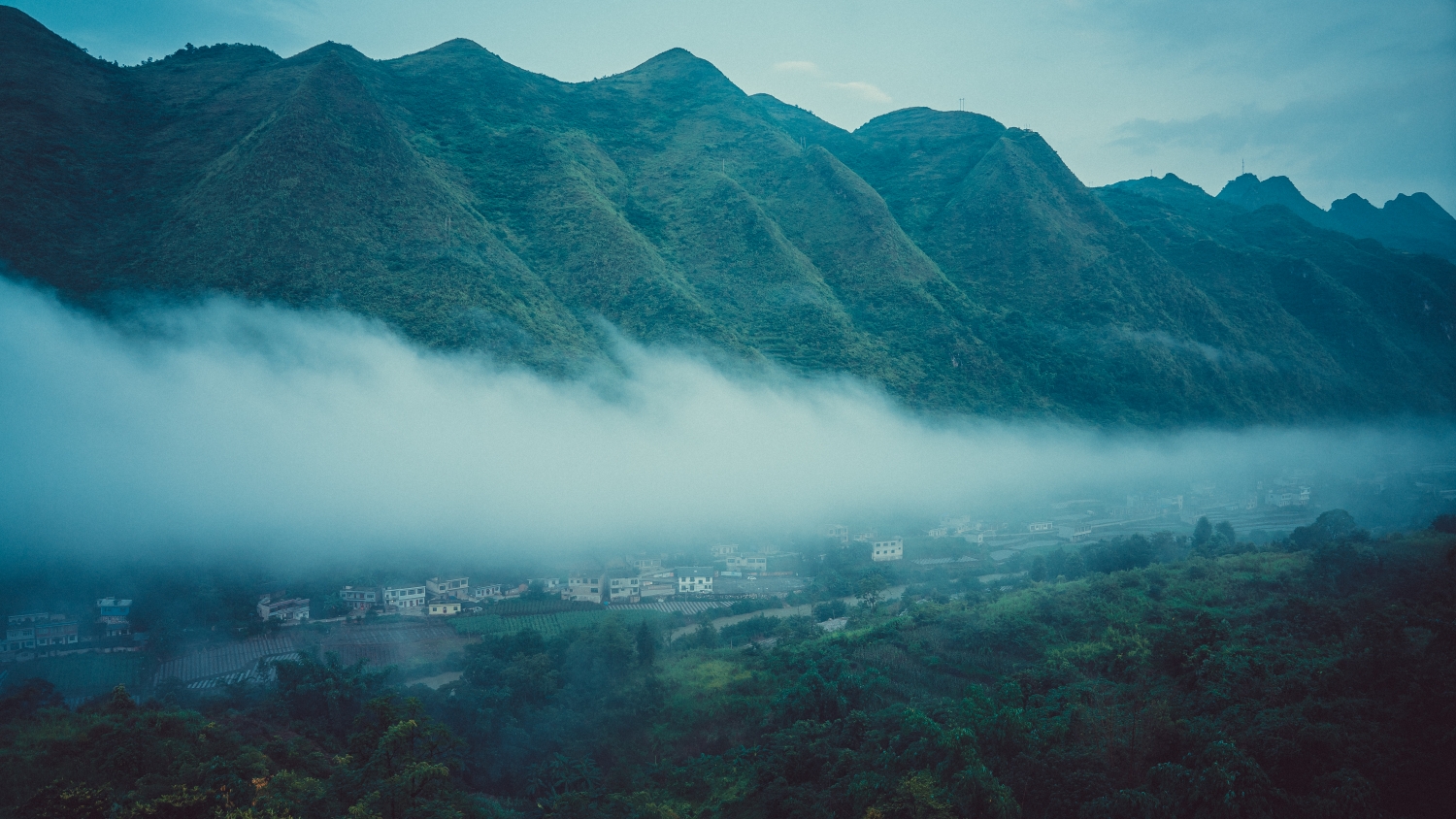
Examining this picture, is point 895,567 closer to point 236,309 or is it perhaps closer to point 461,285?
point 461,285

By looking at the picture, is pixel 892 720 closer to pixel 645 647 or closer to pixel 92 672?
pixel 645 647

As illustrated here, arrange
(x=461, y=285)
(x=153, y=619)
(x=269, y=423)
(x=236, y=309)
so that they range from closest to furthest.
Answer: (x=153, y=619) < (x=269, y=423) < (x=236, y=309) < (x=461, y=285)

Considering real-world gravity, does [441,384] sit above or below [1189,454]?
above

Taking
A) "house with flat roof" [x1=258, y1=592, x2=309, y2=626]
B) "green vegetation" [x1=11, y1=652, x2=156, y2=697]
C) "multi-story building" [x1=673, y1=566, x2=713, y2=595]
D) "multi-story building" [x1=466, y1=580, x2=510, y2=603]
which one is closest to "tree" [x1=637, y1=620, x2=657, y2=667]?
"multi-story building" [x1=673, y1=566, x2=713, y2=595]

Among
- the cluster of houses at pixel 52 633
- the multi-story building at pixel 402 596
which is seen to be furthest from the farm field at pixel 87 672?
the multi-story building at pixel 402 596

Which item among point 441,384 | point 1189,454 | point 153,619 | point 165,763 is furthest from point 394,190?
point 1189,454

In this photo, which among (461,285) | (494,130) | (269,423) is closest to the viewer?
(269,423)

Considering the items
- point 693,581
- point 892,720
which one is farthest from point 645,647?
point 693,581
